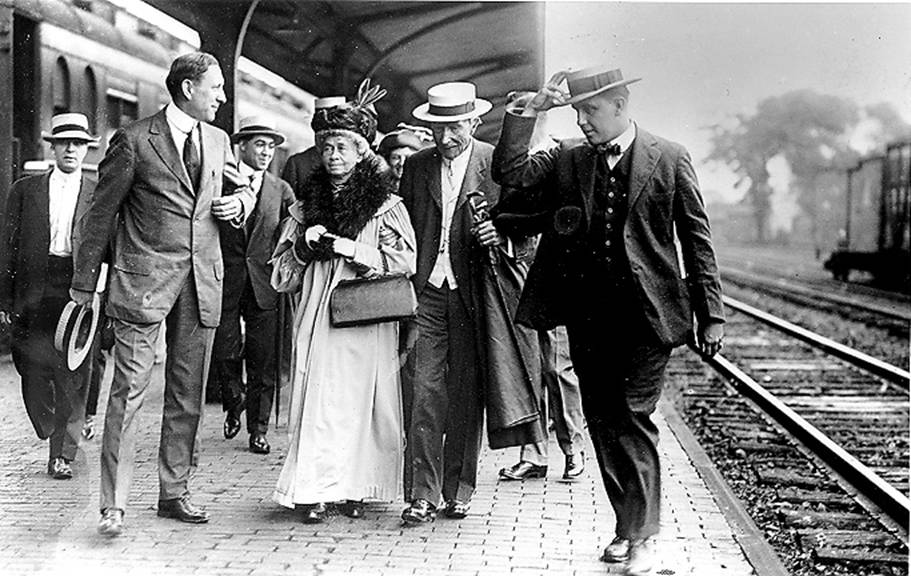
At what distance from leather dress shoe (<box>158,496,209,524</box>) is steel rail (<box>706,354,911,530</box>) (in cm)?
227

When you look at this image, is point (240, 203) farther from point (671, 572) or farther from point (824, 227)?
point (824, 227)

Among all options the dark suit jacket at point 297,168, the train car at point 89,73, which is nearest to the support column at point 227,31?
the train car at point 89,73

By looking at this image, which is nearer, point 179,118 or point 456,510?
point 179,118

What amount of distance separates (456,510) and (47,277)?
7.96 feet

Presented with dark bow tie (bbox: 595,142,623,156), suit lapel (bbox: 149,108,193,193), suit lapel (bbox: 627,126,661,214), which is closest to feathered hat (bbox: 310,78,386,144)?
suit lapel (bbox: 149,108,193,193)

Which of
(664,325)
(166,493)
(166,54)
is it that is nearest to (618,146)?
(664,325)

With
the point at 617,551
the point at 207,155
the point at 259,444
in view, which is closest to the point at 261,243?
the point at 259,444

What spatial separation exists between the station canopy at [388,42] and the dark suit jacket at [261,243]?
686 mm

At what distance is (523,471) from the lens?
19.2ft

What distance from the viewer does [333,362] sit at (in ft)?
16.2

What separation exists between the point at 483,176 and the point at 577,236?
2.88 feet

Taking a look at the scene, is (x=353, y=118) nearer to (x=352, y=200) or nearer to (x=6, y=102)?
(x=352, y=200)

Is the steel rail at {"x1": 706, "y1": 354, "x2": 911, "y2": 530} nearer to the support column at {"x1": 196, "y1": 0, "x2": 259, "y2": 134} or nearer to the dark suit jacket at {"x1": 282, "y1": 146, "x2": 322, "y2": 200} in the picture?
the dark suit jacket at {"x1": 282, "y1": 146, "x2": 322, "y2": 200}

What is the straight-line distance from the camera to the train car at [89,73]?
20.7 ft
